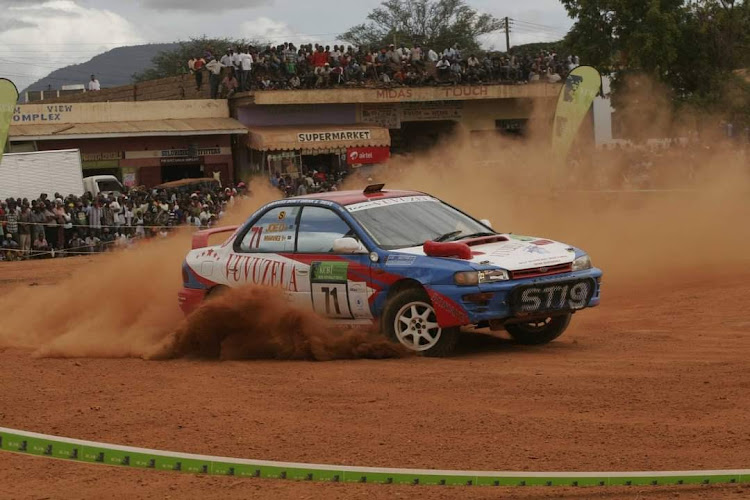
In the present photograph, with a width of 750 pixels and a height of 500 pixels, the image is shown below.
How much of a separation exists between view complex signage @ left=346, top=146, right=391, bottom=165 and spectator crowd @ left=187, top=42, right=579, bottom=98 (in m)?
2.53

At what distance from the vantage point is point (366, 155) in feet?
134

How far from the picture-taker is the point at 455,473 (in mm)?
5074

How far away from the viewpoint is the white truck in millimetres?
28016

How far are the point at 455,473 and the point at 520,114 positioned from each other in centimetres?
Result: 4297

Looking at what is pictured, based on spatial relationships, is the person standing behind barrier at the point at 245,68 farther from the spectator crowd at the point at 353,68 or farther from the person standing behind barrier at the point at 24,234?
the person standing behind barrier at the point at 24,234

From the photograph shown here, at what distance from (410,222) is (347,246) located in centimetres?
85

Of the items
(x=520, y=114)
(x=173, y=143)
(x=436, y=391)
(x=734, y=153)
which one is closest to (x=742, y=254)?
(x=734, y=153)

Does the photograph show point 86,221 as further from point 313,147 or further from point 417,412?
point 417,412

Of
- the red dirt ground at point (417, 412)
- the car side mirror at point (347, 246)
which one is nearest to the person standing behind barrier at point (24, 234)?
the red dirt ground at point (417, 412)

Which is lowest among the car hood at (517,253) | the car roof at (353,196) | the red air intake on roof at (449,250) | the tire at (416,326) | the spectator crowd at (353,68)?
the tire at (416,326)

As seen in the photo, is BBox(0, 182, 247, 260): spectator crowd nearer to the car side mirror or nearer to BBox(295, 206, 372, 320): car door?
BBox(295, 206, 372, 320): car door

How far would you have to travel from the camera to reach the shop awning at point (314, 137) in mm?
39500

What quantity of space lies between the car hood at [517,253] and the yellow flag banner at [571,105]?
1177 cm

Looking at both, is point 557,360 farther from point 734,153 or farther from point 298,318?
point 734,153
